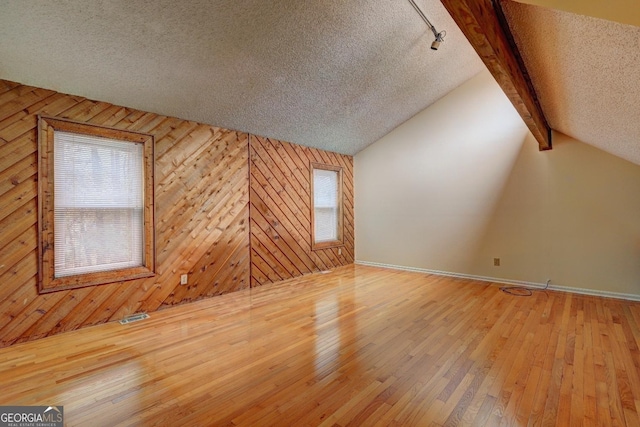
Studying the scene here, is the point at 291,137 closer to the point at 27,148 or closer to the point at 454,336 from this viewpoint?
the point at 27,148

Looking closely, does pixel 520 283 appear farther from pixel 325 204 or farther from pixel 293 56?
pixel 293 56

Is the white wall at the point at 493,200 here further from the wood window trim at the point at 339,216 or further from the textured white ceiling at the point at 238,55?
the textured white ceiling at the point at 238,55

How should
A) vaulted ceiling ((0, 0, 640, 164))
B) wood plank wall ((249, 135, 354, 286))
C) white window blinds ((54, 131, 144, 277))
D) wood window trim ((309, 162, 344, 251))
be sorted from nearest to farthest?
vaulted ceiling ((0, 0, 640, 164)) < white window blinds ((54, 131, 144, 277)) < wood plank wall ((249, 135, 354, 286)) < wood window trim ((309, 162, 344, 251))

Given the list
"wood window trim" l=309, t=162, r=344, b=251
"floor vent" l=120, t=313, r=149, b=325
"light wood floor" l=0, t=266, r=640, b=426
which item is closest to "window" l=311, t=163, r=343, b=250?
"wood window trim" l=309, t=162, r=344, b=251

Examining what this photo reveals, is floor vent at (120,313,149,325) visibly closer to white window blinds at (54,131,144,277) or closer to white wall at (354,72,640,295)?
white window blinds at (54,131,144,277)

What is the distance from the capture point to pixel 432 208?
5.13m

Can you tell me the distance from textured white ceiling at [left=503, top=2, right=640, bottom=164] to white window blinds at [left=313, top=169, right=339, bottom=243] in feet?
11.2

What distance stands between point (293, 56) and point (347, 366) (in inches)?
117

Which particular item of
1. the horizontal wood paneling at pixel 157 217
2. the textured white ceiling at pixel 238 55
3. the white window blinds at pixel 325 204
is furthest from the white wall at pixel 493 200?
the horizontal wood paneling at pixel 157 217

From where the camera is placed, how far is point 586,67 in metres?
2.13

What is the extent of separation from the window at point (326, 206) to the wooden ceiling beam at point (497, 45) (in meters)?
3.28

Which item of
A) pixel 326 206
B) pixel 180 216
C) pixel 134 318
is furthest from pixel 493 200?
pixel 134 318

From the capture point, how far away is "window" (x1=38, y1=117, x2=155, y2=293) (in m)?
2.72

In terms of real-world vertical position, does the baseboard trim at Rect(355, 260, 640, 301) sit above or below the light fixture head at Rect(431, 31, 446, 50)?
below
